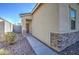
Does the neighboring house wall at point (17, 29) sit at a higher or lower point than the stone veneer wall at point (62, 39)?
higher

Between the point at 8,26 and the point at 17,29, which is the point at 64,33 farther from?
the point at 8,26

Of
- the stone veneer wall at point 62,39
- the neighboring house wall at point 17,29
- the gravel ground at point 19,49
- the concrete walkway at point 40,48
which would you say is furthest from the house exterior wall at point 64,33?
the neighboring house wall at point 17,29

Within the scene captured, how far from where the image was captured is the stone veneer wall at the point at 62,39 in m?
1.89

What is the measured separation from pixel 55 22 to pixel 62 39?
1.04 feet

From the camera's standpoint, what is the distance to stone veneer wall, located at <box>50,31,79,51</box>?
74.2 inches

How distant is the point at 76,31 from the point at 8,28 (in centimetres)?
121

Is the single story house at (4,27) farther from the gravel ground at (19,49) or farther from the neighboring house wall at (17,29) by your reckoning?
the gravel ground at (19,49)

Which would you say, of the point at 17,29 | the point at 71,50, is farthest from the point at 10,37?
the point at 71,50

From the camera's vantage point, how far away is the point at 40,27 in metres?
2.05

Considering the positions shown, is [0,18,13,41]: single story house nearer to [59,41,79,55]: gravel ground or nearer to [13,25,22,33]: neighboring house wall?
[13,25,22,33]: neighboring house wall

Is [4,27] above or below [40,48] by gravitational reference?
above

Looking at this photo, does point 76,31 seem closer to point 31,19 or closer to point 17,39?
point 31,19

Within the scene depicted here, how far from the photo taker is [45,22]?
200 centimetres
